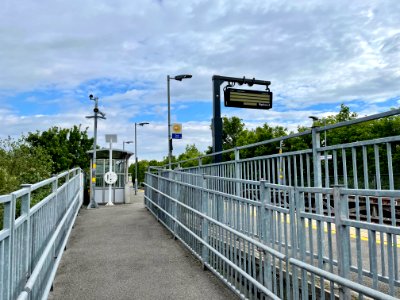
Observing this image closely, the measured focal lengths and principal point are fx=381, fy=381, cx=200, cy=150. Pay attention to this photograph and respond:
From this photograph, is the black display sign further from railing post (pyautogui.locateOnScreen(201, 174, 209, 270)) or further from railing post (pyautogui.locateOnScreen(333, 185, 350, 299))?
railing post (pyautogui.locateOnScreen(333, 185, 350, 299))

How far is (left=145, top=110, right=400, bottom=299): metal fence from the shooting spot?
285 cm

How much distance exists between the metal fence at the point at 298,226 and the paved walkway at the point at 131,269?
288 millimetres

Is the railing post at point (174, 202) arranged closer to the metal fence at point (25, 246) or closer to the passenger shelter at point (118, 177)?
the metal fence at point (25, 246)

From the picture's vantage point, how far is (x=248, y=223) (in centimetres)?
484

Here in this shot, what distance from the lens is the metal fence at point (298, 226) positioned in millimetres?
2850

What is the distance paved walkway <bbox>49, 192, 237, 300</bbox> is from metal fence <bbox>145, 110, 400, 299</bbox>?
288mm

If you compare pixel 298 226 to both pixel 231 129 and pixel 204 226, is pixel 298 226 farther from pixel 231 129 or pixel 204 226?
pixel 231 129

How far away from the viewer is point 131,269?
21.4 feet

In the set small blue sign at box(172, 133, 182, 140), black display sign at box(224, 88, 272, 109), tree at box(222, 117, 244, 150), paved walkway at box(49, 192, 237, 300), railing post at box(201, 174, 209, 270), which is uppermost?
tree at box(222, 117, 244, 150)

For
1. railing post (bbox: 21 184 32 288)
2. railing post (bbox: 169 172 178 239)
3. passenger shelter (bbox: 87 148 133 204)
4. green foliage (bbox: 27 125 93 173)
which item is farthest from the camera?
Result: green foliage (bbox: 27 125 93 173)

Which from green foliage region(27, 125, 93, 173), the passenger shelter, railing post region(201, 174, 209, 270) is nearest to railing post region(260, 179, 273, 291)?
railing post region(201, 174, 209, 270)

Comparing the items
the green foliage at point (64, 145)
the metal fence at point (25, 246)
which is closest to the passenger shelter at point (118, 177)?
the green foliage at point (64, 145)

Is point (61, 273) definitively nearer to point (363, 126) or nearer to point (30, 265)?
point (30, 265)

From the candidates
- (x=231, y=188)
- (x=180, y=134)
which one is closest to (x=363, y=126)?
(x=180, y=134)
